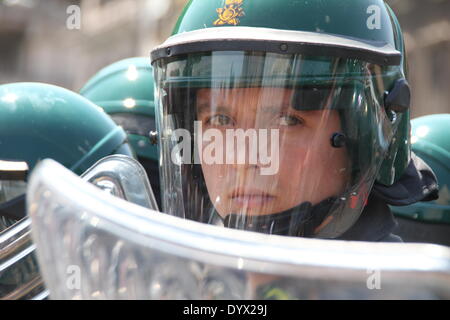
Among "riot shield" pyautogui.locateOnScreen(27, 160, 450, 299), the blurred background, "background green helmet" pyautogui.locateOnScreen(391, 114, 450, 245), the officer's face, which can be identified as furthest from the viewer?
the blurred background

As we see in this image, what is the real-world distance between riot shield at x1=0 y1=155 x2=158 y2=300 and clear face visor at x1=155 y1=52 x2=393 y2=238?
10.4 inches

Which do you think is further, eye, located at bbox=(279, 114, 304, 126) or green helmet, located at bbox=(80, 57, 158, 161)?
green helmet, located at bbox=(80, 57, 158, 161)

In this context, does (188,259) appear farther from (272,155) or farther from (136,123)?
(136,123)

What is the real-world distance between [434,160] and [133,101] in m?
1.35

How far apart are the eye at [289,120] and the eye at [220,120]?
106mm

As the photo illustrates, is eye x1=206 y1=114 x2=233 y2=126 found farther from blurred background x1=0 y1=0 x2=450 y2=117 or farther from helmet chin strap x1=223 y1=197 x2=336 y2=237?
blurred background x1=0 y1=0 x2=450 y2=117

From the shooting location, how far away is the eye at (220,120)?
140 cm

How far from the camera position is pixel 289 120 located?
1372 mm

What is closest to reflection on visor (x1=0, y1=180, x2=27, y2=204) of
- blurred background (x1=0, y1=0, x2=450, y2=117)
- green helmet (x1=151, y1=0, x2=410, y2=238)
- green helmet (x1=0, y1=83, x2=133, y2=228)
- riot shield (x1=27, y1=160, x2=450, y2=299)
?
green helmet (x1=0, y1=83, x2=133, y2=228)

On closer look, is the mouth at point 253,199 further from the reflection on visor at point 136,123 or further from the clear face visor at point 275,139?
the reflection on visor at point 136,123

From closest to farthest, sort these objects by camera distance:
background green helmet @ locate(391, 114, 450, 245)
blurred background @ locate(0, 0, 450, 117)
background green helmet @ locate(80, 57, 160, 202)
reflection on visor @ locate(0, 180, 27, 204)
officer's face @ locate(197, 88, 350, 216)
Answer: officer's face @ locate(197, 88, 350, 216), reflection on visor @ locate(0, 180, 27, 204), background green helmet @ locate(391, 114, 450, 245), background green helmet @ locate(80, 57, 160, 202), blurred background @ locate(0, 0, 450, 117)

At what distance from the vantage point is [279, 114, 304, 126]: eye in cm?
137

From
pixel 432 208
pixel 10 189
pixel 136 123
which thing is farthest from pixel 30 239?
pixel 136 123
